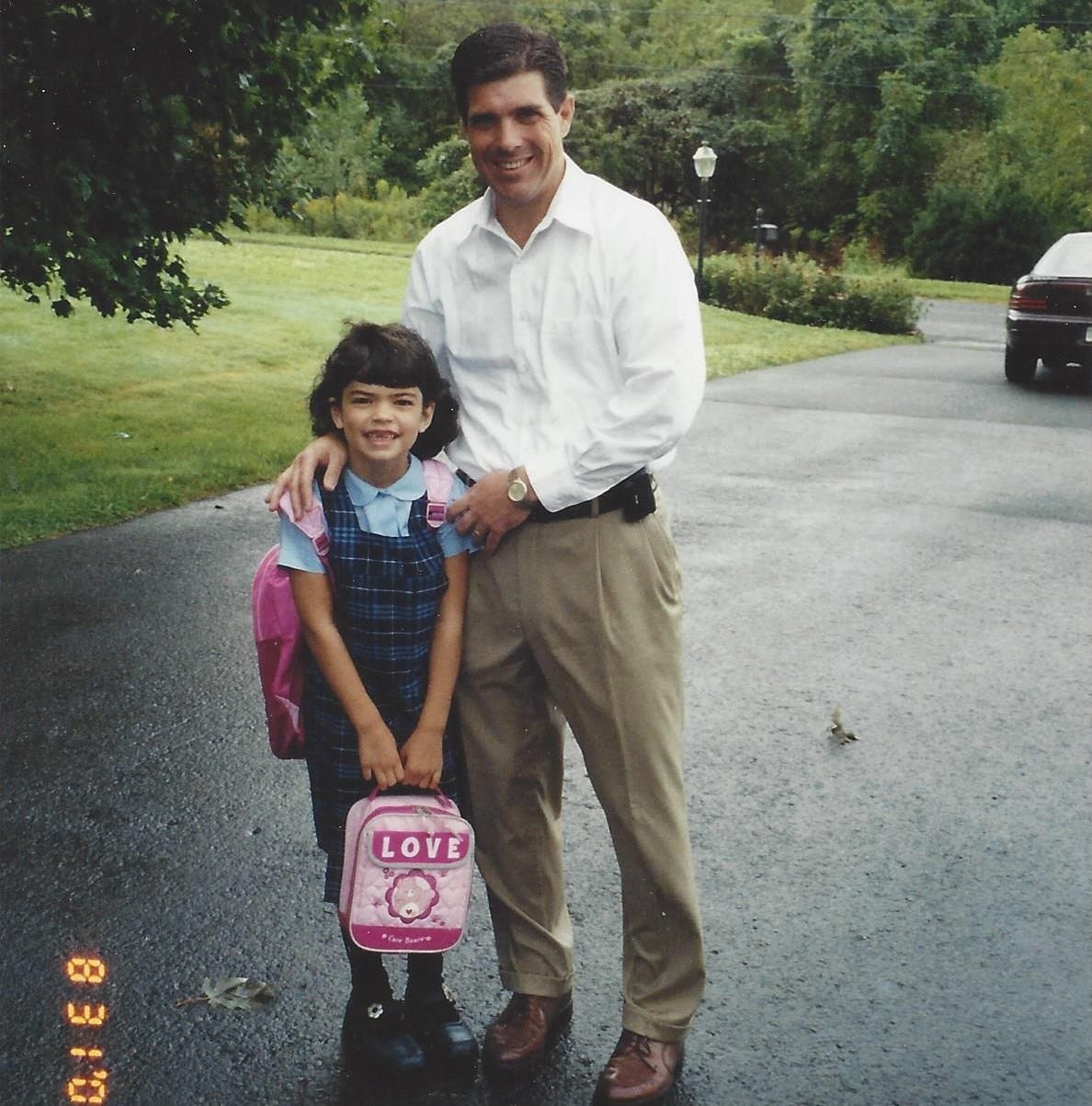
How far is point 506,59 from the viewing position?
2.66 meters

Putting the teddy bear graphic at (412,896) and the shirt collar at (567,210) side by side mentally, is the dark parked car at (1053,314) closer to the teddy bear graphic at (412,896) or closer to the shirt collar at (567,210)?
the shirt collar at (567,210)

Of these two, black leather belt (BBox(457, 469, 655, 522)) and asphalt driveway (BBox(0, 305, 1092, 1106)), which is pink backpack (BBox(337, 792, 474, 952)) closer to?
asphalt driveway (BBox(0, 305, 1092, 1106))

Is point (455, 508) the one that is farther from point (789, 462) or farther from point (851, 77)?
point (851, 77)

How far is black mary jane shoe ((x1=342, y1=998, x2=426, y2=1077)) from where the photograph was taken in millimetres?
2941

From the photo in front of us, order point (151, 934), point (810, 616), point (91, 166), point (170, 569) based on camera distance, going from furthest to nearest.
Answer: point (91, 166) < point (170, 569) < point (810, 616) < point (151, 934)

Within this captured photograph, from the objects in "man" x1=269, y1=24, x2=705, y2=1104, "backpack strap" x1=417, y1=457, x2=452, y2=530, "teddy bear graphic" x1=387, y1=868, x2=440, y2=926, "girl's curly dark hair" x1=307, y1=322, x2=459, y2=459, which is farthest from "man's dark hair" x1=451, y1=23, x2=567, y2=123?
"teddy bear graphic" x1=387, y1=868, x2=440, y2=926

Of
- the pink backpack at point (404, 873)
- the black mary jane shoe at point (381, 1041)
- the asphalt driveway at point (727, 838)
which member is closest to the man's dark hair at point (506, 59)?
the pink backpack at point (404, 873)

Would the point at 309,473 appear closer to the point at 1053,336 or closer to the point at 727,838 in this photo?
the point at 727,838

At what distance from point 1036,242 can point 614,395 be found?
38.4m

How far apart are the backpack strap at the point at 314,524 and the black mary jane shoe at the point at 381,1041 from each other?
3.19 ft

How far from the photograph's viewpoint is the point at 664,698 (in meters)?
2.89

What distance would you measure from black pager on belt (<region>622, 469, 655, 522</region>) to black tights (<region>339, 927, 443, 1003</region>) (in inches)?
40.8

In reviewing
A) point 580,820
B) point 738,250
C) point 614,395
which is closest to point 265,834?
point 580,820

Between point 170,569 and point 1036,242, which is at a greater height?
point 170,569
